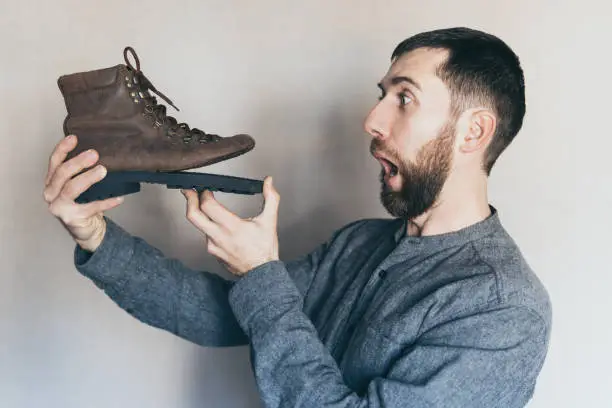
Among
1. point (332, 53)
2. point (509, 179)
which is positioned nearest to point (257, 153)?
point (332, 53)

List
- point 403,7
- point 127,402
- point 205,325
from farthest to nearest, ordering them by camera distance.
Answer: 1. point 127,402
2. point 403,7
3. point 205,325

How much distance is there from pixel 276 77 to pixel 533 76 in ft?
2.00

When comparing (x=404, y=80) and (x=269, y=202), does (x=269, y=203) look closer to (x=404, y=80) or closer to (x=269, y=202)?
(x=269, y=202)

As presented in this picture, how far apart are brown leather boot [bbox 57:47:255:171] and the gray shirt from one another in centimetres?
15

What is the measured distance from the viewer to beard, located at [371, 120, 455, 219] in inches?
39.1

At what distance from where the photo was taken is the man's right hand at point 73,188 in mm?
956

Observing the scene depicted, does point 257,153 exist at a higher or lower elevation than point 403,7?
lower

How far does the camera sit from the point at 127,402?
168cm

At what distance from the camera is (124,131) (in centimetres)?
102

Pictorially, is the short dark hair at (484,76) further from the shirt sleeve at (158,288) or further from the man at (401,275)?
the shirt sleeve at (158,288)

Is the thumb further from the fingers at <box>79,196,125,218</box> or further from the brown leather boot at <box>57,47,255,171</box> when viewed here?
the fingers at <box>79,196,125,218</box>

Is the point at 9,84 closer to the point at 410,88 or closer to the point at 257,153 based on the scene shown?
the point at 257,153

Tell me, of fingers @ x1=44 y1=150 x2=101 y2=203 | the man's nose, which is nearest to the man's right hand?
fingers @ x1=44 y1=150 x2=101 y2=203

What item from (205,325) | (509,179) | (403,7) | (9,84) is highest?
(403,7)
